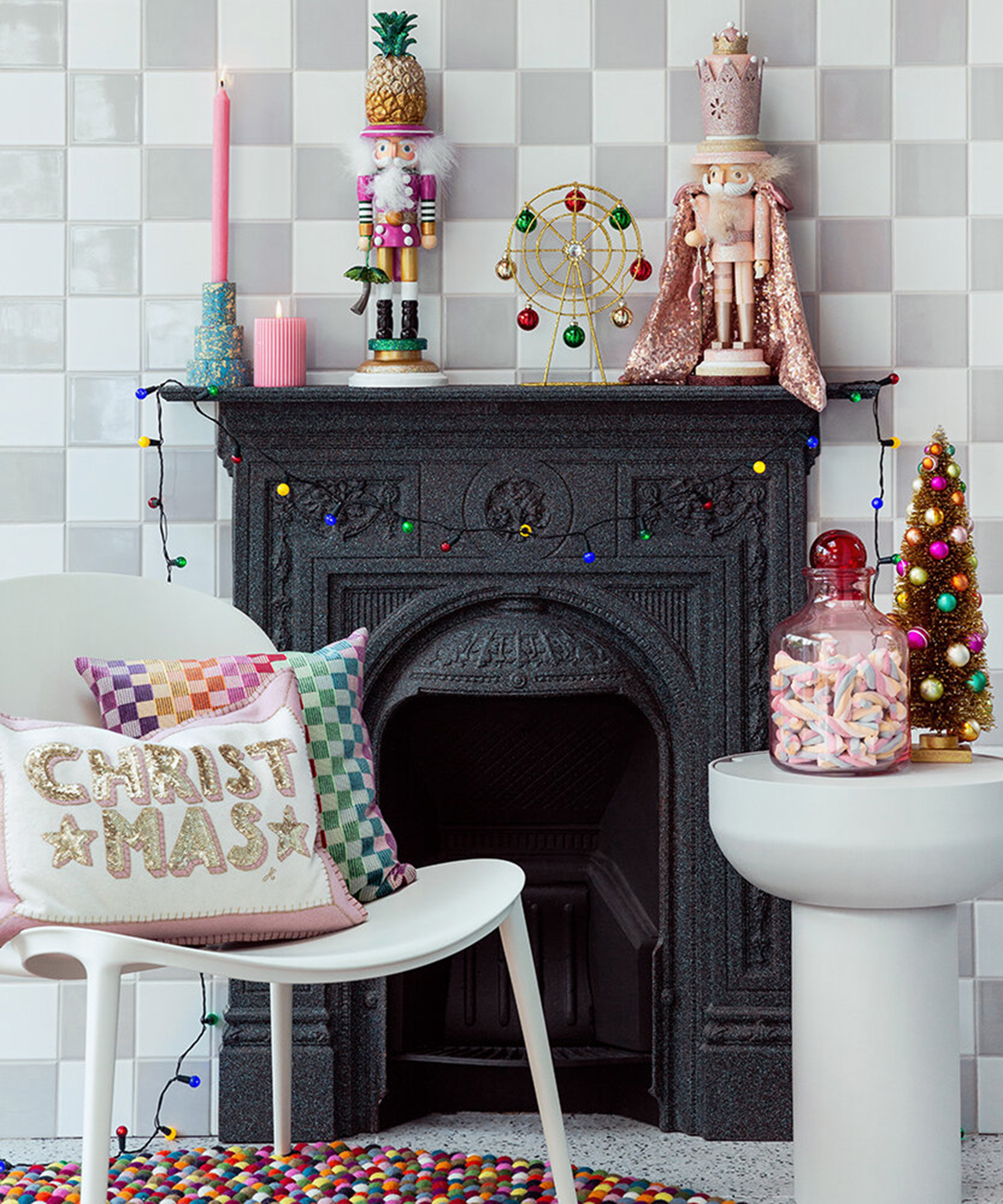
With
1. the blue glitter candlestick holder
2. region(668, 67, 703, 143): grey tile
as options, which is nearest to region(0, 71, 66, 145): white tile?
the blue glitter candlestick holder

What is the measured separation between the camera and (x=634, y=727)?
90.7 inches

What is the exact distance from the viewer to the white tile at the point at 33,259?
2.22 m

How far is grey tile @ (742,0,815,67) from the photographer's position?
221cm

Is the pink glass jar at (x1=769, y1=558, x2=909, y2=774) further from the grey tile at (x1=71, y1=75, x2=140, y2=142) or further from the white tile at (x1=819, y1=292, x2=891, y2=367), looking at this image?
the grey tile at (x1=71, y1=75, x2=140, y2=142)

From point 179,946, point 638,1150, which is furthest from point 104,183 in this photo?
point 638,1150

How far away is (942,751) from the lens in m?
1.92

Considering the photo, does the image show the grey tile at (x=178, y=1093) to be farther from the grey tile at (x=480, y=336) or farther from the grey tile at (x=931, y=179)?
the grey tile at (x=931, y=179)

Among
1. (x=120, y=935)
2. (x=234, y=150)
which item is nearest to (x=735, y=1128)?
(x=120, y=935)

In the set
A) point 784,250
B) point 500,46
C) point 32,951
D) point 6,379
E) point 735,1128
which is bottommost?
point 735,1128

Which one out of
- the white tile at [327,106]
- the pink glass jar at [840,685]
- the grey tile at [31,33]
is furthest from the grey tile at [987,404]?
the grey tile at [31,33]

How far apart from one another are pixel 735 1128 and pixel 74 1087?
1062 millimetres

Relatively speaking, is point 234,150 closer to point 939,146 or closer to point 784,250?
point 784,250

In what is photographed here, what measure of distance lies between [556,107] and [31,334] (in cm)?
92

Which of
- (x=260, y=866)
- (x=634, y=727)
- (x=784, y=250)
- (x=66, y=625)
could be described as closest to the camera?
(x=260, y=866)
